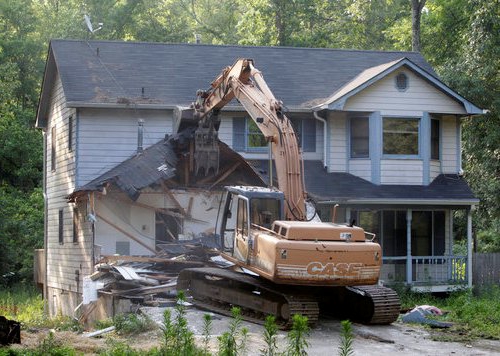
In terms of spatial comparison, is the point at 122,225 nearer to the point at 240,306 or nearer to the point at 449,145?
the point at 240,306

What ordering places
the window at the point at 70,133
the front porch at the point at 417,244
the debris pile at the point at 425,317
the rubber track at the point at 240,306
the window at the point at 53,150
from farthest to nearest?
the window at the point at 53,150 < the window at the point at 70,133 < the front porch at the point at 417,244 < the debris pile at the point at 425,317 < the rubber track at the point at 240,306

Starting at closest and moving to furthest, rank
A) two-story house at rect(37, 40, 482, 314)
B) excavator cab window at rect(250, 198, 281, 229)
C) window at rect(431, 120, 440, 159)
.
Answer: excavator cab window at rect(250, 198, 281, 229) < two-story house at rect(37, 40, 482, 314) < window at rect(431, 120, 440, 159)

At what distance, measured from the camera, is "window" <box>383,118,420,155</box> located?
2980 cm

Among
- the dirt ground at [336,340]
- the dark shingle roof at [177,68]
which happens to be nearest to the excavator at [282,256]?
the dirt ground at [336,340]

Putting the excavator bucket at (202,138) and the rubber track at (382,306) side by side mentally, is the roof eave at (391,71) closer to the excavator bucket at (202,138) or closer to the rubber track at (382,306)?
the excavator bucket at (202,138)

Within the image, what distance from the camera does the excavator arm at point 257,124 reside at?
1894 cm

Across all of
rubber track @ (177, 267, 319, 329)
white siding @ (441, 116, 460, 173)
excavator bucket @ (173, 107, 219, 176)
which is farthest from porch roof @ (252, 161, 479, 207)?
rubber track @ (177, 267, 319, 329)

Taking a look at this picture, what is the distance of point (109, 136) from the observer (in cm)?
2872

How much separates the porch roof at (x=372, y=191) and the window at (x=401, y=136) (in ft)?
3.68

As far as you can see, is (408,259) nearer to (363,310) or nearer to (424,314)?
(424,314)

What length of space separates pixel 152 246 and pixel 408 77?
9399 millimetres

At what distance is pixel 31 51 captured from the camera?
48.8 meters

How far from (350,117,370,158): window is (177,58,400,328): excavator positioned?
27.3 ft

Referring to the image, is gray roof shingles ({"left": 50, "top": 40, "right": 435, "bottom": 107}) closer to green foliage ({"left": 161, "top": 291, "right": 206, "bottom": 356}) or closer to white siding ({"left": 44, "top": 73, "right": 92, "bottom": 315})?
white siding ({"left": 44, "top": 73, "right": 92, "bottom": 315})
